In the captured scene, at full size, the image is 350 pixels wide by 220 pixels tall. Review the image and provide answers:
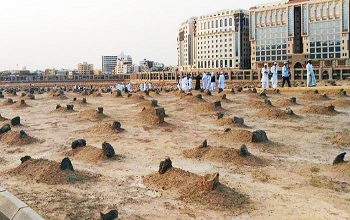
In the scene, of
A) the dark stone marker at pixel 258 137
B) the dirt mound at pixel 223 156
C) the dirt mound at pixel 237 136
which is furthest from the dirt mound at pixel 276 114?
the dirt mound at pixel 223 156

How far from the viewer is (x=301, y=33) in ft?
305

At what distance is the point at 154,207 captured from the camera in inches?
283

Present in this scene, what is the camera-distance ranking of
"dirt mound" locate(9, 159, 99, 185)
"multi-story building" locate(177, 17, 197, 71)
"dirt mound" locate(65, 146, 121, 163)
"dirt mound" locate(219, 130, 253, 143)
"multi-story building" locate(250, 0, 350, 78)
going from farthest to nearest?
"multi-story building" locate(177, 17, 197, 71)
"multi-story building" locate(250, 0, 350, 78)
"dirt mound" locate(219, 130, 253, 143)
"dirt mound" locate(65, 146, 121, 163)
"dirt mound" locate(9, 159, 99, 185)

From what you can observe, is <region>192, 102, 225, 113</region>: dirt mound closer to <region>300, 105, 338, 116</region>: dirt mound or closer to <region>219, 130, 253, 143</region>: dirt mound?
<region>300, 105, 338, 116</region>: dirt mound

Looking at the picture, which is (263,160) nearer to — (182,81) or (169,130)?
(169,130)

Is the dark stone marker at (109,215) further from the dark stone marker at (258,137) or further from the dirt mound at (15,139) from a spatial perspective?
the dirt mound at (15,139)

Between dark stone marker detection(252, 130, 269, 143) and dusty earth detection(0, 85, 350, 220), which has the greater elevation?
dark stone marker detection(252, 130, 269, 143)

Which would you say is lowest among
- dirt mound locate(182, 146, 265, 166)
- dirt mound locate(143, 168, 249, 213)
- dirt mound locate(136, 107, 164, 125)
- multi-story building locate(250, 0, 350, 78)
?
dirt mound locate(143, 168, 249, 213)

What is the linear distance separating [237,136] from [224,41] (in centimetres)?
10481

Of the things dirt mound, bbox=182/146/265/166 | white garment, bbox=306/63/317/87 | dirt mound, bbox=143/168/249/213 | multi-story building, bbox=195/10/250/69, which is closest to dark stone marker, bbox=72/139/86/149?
dirt mound, bbox=182/146/265/166

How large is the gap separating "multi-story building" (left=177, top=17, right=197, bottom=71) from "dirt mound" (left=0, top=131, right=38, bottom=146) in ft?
376

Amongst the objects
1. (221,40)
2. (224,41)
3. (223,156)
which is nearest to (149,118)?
(223,156)

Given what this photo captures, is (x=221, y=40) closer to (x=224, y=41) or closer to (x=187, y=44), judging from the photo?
(x=224, y=41)

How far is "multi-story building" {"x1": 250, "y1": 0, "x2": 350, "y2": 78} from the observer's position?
8600 centimetres
